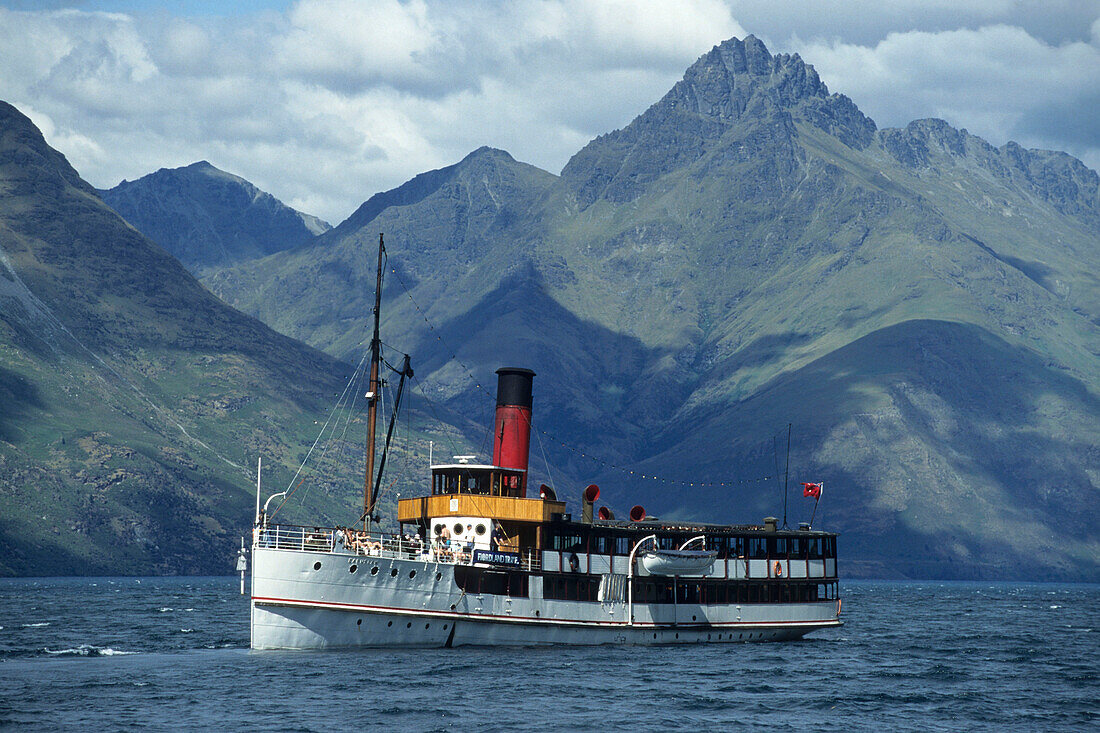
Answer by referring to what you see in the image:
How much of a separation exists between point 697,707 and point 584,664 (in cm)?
1013

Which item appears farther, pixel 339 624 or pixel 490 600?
pixel 490 600

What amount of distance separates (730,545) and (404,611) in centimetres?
2355

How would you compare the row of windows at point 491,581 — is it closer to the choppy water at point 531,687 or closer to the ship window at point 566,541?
the choppy water at point 531,687

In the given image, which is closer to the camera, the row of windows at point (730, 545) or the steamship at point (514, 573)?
the steamship at point (514, 573)

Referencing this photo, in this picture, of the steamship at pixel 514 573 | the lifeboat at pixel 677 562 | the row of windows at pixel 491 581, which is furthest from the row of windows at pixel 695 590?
the row of windows at pixel 491 581

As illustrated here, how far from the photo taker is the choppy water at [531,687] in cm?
5188

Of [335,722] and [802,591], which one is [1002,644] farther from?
[335,722]

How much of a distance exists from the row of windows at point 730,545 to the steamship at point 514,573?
0.09 meters

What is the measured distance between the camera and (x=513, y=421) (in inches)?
3002

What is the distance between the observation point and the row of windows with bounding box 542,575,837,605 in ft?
233

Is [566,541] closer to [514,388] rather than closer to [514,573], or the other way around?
[514,573]

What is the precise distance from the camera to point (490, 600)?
6762 centimetres

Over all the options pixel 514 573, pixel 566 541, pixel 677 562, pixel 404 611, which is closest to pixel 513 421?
pixel 566 541

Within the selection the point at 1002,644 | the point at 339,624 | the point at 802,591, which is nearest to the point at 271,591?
the point at 339,624
